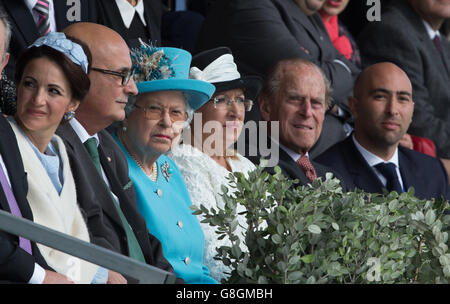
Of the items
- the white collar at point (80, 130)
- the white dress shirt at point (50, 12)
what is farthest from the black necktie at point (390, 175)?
the white collar at point (80, 130)

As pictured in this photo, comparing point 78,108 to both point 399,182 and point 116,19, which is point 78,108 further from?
point 399,182

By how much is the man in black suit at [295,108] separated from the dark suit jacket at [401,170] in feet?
0.95

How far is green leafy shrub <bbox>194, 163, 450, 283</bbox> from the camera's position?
223 cm

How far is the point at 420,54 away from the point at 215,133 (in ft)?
8.96

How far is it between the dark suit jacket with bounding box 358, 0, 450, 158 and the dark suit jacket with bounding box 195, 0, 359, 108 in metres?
0.96

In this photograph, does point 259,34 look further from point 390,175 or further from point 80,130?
point 80,130

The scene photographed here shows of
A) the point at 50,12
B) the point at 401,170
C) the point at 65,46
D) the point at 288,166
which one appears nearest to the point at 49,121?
the point at 65,46

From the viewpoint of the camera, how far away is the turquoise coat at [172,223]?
3.40 m

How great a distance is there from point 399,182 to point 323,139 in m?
0.57

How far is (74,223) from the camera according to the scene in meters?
2.75

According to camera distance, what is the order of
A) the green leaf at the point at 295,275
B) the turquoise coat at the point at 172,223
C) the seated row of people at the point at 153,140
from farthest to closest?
the turquoise coat at the point at 172,223
the seated row of people at the point at 153,140
the green leaf at the point at 295,275

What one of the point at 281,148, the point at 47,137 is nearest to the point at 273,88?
the point at 281,148

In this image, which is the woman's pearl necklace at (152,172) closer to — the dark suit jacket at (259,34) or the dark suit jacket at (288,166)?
the dark suit jacket at (288,166)

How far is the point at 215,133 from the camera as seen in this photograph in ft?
13.1
